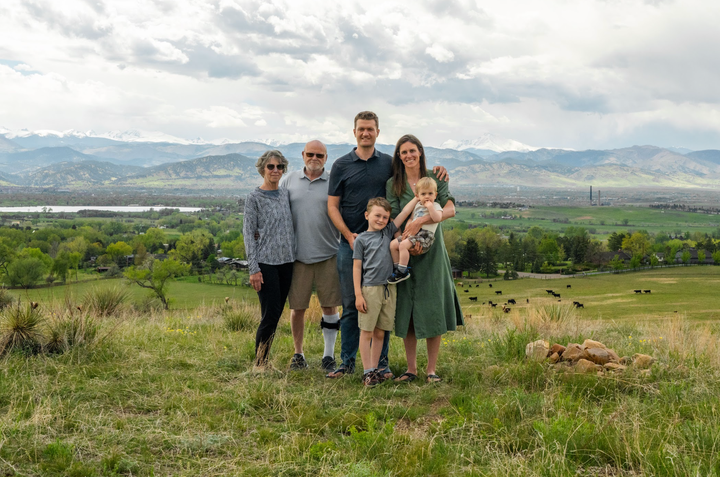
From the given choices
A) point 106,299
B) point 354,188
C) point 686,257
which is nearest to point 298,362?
point 354,188

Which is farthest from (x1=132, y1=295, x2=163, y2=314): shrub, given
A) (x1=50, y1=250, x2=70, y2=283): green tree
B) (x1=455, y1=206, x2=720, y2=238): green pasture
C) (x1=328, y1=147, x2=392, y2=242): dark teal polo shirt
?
(x1=455, y1=206, x2=720, y2=238): green pasture

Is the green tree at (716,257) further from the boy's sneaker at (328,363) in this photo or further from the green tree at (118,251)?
the boy's sneaker at (328,363)

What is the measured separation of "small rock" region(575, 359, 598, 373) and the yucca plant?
218 inches

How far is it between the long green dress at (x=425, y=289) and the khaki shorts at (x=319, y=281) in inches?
31.5

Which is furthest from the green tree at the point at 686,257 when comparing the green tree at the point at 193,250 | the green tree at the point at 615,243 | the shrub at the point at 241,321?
the shrub at the point at 241,321

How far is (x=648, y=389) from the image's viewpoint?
4340 millimetres

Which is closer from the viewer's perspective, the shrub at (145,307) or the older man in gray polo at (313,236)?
the older man in gray polo at (313,236)

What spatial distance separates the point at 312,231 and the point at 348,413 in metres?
2.02

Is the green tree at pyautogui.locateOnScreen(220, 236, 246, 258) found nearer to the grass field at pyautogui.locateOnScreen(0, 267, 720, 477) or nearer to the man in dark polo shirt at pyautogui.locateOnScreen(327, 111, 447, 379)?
the grass field at pyautogui.locateOnScreen(0, 267, 720, 477)

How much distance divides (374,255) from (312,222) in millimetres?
923

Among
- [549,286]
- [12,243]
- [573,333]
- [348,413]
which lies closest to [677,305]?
[549,286]

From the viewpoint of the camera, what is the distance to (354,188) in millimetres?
4879

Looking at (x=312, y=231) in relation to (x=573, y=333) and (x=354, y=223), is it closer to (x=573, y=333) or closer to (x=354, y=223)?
(x=354, y=223)

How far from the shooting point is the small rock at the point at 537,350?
A: 522 centimetres
